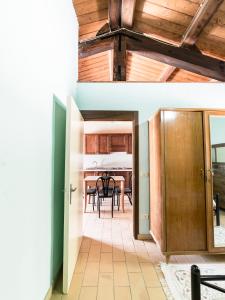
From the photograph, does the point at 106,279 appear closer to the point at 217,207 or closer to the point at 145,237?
the point at 145,237

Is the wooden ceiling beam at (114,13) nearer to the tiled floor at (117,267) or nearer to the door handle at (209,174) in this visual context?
the door handle at (209,174)

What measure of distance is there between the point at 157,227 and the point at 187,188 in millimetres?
607

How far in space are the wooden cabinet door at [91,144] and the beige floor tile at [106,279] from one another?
562 cm

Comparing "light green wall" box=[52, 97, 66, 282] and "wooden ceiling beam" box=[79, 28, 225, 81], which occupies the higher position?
"wooden ceiling beam" box=[79, 28, 225, 81]

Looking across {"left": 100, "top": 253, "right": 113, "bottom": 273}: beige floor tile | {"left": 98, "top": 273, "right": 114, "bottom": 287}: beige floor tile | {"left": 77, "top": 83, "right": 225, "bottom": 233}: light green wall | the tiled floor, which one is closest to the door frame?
{"left": 77, "top": 83, "right": 225, "bottom": 233}: light green wall

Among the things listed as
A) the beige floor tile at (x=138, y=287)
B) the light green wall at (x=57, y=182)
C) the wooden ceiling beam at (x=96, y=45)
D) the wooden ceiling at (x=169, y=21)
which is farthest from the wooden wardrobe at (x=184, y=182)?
the wooden ceiling beam at (x=96, y=45)

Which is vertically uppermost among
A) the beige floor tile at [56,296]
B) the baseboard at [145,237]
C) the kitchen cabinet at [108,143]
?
the kitchen cabinet at [108,143]

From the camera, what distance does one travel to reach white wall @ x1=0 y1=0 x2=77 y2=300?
3.69ft

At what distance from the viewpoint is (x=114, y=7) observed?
10.1ft

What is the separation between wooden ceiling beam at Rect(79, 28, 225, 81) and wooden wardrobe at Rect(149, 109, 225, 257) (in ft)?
5.08

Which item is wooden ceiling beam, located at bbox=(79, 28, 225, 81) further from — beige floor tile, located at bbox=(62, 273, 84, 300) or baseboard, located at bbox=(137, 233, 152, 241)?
beige floor tile, located at bbox=(62, 273, 84, 300)

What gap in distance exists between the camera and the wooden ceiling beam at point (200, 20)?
2.52m

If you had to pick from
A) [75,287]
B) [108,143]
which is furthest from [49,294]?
[108,143]

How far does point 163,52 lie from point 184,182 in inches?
94.3
